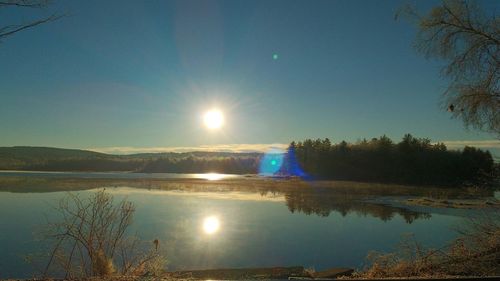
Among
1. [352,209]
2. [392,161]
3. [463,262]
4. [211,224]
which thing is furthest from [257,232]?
[392,161]

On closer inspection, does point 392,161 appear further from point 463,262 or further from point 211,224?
point 463,262

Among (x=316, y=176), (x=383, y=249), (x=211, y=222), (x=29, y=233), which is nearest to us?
(x=383, y=249)

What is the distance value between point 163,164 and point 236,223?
529 feet

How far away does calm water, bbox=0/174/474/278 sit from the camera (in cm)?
1596

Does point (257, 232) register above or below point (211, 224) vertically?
below

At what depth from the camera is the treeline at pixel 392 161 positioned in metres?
82.8

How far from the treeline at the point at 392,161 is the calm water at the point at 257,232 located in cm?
5440

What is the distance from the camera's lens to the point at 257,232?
21750 millimetres

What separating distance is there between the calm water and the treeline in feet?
178

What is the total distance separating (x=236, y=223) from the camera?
24.7 metres

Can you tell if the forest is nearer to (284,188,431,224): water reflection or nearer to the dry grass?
(284,188,431,224): water reflection

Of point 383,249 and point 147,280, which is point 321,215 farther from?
point 147,280

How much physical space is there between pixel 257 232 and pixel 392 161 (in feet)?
241

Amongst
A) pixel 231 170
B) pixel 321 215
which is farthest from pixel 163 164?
pixel 321 215
